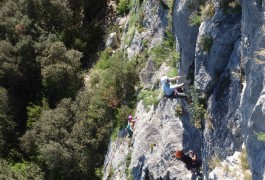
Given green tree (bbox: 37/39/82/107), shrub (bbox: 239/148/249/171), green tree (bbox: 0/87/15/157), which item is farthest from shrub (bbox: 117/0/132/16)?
shrub (bbox: 239/148/249/171)

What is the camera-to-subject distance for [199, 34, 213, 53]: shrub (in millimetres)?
15312

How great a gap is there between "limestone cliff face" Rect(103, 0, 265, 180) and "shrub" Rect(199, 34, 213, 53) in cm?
4

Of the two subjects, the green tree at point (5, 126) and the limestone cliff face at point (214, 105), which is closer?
the limestone cliff face at point (214, 105)

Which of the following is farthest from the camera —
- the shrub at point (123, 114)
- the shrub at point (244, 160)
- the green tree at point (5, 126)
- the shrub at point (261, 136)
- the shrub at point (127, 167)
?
the green tree at point (5, 126)

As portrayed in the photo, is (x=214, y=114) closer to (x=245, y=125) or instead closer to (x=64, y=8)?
(x=245, y=125)

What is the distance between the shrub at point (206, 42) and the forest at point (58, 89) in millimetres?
8019

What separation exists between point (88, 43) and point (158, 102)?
11795 millimetres

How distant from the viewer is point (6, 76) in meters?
29.2

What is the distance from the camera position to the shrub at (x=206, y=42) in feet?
50.2

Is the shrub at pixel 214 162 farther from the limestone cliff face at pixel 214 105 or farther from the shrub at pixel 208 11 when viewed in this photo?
the shrub at pixel 208 11

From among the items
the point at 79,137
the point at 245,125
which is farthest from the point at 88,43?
the point at 245,125

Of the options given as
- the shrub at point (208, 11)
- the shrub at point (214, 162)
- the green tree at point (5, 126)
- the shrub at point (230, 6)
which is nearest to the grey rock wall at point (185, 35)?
the shrub at point (208, 11)

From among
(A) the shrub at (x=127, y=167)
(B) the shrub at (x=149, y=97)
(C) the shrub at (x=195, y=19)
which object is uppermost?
(C) the shrub at (x=195, y=19)

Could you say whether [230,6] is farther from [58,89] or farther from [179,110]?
[58,89]
